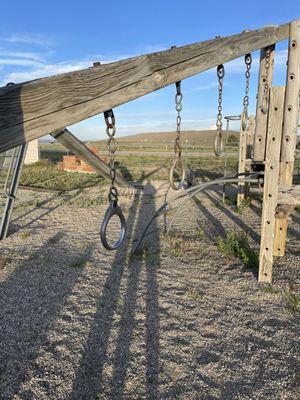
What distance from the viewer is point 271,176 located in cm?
445

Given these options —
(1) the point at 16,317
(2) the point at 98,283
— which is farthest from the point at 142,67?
(2) the point at 98,283

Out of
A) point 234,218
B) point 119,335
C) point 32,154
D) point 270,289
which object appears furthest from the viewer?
point 32,154

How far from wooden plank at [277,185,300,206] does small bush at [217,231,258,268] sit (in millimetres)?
1100

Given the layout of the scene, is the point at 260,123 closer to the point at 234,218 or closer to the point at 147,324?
the point at 234,218

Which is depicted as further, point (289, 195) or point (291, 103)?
point (291, 103)

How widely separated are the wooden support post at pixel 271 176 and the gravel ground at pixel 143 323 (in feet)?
1.08

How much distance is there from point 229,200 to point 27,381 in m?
7.88

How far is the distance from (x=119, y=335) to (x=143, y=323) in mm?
313

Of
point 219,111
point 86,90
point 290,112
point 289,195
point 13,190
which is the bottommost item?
point 13,190

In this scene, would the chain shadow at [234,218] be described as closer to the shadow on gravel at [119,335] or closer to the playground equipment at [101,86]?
the shadow on gravel at [119,335]

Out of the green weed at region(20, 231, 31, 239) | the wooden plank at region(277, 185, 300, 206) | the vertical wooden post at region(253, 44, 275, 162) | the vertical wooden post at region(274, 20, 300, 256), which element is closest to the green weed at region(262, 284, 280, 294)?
the vertical wooden post at region(274, 20, 300, 256)

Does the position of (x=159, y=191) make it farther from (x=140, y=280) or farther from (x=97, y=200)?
(x=140, y=280)

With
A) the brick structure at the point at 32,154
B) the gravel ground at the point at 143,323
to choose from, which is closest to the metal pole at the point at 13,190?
the gravel ground at the point at 143,323

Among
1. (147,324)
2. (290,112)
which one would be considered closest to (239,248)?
(290,112)
